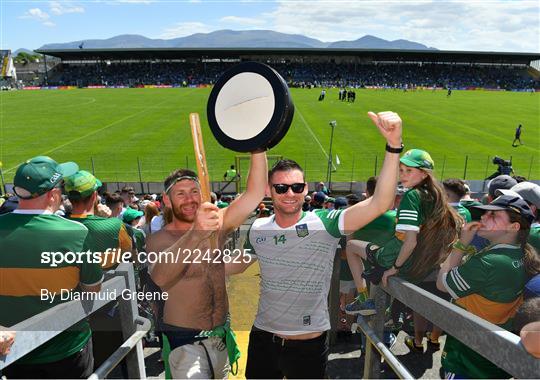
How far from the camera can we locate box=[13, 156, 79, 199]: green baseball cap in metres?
2.65

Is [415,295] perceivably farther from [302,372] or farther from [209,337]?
[209,337]

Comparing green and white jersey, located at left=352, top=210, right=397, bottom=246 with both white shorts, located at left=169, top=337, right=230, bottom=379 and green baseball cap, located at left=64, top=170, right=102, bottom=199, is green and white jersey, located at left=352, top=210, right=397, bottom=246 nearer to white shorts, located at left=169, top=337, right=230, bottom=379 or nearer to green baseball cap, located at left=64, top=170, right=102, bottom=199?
white shorts, located at left=169, top=337, right=230, bottom=379

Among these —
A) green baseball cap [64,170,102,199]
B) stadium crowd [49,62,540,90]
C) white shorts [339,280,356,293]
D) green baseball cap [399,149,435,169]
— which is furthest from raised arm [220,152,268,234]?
stadium crowd [49,62,540,90]

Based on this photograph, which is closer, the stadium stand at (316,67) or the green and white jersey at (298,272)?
the green and white jersey at (298,272)

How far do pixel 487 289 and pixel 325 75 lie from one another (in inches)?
3123

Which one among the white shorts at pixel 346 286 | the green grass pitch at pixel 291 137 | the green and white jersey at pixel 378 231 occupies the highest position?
the green and white jersey at pixel 378 231

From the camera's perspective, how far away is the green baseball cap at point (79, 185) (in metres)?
3.44

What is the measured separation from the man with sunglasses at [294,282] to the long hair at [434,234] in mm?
836

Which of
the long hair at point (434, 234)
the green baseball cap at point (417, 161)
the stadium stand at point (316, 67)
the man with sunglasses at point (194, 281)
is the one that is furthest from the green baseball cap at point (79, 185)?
the stadium stand at point (316, 67)

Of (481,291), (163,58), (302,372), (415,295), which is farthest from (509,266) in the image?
(163,58)

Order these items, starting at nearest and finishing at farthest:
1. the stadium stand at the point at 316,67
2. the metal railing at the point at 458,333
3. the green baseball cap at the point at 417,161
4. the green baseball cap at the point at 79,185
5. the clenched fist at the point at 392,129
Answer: the metal railing at the point at 458,333 < the clenched fist at the point at 392,129 < the green baseball cap at the point at 417,161 < the green baseball cap at the point at 79,185 < the stadium stand at the point at 316,67

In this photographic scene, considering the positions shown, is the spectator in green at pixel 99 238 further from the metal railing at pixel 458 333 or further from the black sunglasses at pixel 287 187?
the metal railing at pixel 458 333

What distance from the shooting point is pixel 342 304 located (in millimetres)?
4707

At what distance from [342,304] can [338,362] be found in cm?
96
